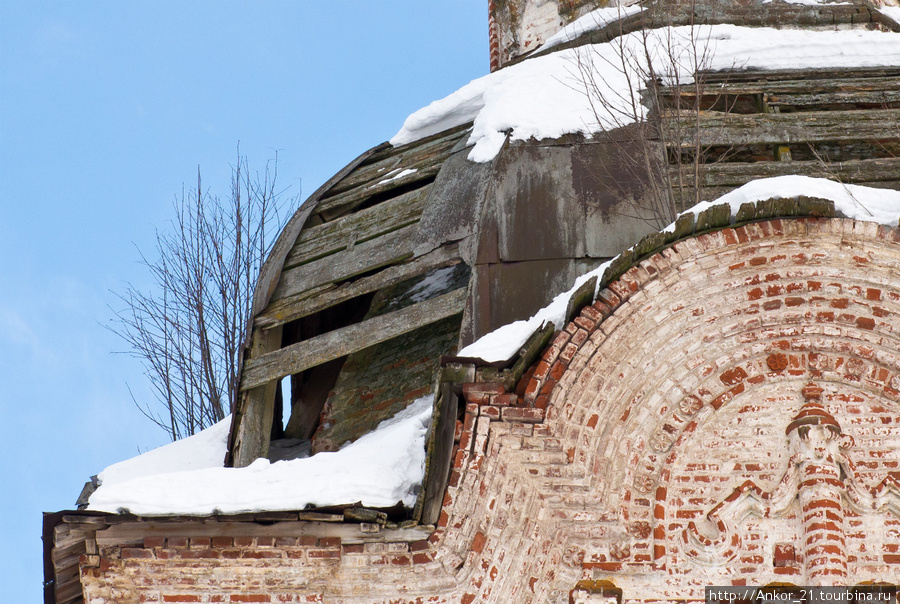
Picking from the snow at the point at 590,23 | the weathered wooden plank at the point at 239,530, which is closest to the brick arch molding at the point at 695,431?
the weathered wooden plank at the point at 239,530

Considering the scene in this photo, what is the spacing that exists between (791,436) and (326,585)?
264 cm

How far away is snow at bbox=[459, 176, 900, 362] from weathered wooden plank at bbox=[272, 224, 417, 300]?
2.34 m

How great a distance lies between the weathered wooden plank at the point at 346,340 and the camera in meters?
8.78

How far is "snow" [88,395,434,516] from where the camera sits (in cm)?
666

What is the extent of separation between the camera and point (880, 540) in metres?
6.66

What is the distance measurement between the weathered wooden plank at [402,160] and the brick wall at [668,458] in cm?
352

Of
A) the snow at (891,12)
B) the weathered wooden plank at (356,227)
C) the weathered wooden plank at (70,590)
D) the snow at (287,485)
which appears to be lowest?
the weathered wooden plank at (70,590)

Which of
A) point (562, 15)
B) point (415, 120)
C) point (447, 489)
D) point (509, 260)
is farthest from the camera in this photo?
point (562, 15)

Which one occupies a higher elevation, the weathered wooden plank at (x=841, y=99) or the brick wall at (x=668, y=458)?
the weathered wooden plank at (x=841, y=99)

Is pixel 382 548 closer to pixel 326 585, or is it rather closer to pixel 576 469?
pixel 326 585

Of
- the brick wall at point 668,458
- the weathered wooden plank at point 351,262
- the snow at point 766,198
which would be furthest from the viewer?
the weathered wooden plank at point 351,262

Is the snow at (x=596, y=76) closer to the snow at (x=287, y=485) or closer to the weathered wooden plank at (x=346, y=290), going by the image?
the weathered wooden plank at (x=346, y=290)

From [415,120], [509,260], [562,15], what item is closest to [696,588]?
[509,260]

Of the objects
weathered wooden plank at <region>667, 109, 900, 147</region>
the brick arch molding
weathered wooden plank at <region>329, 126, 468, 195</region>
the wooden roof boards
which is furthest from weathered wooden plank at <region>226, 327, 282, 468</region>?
weathered wooden plank at <region>667, 109, 900, 147</region>
